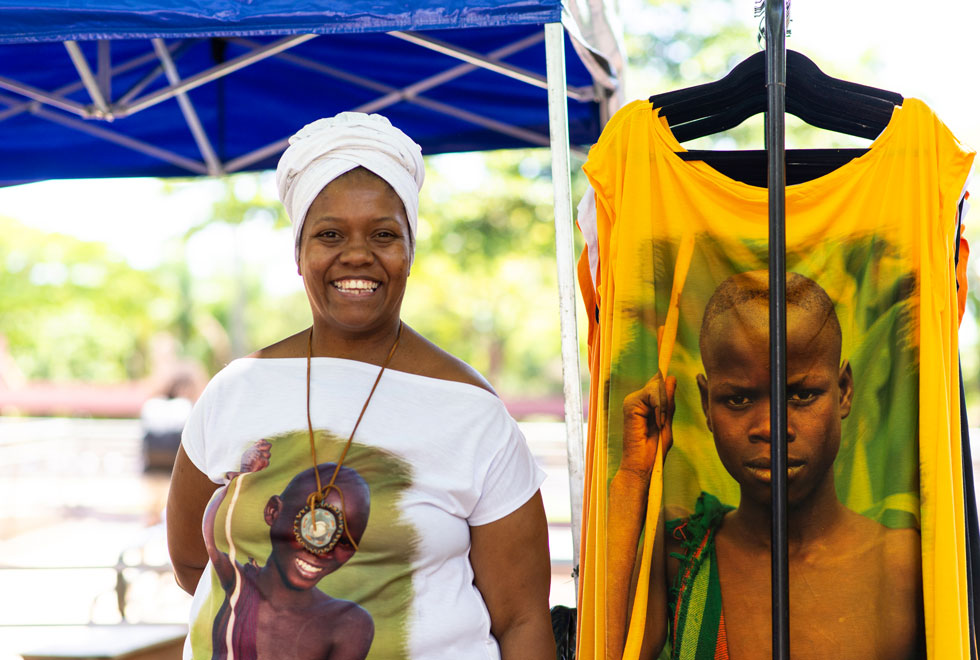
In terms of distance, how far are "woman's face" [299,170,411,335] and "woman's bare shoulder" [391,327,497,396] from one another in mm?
114

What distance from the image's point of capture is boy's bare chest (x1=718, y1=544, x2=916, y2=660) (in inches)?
73.5

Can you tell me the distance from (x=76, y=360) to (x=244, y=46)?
26.7 m

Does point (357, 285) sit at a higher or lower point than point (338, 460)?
higher

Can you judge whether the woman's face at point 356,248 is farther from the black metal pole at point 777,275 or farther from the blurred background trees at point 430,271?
the blurred background trees at point 430,271

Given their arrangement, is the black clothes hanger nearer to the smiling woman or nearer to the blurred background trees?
the smiling woman

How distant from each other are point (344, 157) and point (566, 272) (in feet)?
2.22

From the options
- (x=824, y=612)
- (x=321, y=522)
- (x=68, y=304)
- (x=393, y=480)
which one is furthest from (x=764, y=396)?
(x=68, y=304)

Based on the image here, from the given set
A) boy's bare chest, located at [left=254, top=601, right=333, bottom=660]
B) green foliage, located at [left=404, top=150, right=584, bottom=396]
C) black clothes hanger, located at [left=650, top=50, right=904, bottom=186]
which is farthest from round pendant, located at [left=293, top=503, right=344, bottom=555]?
green foliage, located at [left=404, top=150, right=584, bottom=396]

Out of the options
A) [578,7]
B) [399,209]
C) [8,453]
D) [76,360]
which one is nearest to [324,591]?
[399,209]

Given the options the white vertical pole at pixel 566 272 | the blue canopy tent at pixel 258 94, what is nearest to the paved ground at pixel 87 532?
the white vertical pole at pixel 566 272

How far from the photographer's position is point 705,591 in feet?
6.50

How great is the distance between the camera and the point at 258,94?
4.41 metres

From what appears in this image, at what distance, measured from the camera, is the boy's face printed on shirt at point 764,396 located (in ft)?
6.38

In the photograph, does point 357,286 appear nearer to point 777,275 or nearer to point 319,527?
point 319,527
